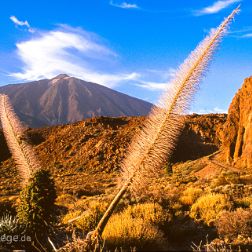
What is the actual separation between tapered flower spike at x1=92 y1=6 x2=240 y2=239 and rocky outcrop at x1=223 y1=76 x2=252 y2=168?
2527cm

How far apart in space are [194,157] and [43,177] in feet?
154

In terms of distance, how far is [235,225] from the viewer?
25.2 feet

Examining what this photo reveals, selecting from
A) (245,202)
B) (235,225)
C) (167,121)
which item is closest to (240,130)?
(245,202)

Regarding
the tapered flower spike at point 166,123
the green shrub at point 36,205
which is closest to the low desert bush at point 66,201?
the green shrub at point 36,205

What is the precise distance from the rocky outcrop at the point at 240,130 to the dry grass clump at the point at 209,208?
1805 cm

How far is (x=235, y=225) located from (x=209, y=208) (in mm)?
2299

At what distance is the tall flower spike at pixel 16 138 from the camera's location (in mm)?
4766

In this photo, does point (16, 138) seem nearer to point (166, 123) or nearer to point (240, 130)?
point (166, 123)

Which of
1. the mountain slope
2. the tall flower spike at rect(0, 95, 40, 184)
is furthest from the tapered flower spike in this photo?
the mountain slope

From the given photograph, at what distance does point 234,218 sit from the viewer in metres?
7.84

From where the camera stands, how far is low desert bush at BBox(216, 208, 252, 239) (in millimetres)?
7551

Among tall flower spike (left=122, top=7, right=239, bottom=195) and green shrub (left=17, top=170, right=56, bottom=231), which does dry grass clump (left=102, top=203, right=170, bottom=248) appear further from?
tall flower spike (left=122, top=7, right=239, bottom=195)

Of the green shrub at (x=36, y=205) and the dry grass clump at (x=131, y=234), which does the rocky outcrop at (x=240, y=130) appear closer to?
the dry grass clump at (x=131, y=234)

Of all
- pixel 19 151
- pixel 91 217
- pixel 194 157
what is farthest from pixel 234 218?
pixel 194 157
